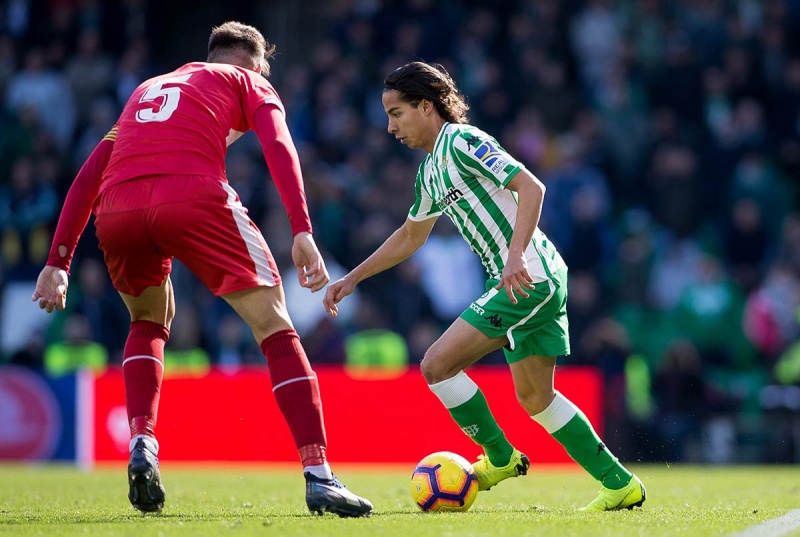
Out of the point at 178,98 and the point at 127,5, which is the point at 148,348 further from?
the point at 127,5

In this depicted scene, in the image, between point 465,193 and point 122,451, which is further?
point 122,451

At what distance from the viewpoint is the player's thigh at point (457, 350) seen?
564 centimetres

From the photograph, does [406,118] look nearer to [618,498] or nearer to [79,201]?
[79,201]

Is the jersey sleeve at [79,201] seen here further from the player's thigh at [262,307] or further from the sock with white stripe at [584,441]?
the sock with white stripe at [584,441]

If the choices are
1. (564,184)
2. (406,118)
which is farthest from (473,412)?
(564,184)

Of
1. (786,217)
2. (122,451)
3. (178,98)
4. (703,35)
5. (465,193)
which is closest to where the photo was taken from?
(178,98)

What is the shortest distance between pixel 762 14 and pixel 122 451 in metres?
10.0

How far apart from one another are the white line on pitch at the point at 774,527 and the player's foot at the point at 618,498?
70 centimetres

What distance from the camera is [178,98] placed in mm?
5457

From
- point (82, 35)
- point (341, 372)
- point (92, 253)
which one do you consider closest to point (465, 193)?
point (341, 372)

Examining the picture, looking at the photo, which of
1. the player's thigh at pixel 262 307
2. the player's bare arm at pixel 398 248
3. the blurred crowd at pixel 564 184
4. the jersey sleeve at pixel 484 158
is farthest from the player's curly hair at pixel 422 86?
the blurred crowd at pixel 564 184

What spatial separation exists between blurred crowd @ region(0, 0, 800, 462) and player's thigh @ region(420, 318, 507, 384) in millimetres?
6654

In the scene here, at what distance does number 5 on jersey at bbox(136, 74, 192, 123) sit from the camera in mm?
5430

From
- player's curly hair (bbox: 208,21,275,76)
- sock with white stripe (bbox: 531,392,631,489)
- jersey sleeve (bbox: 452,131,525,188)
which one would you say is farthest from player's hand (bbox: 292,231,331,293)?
sock with white stripe (bbox: 531,392,631,489)
